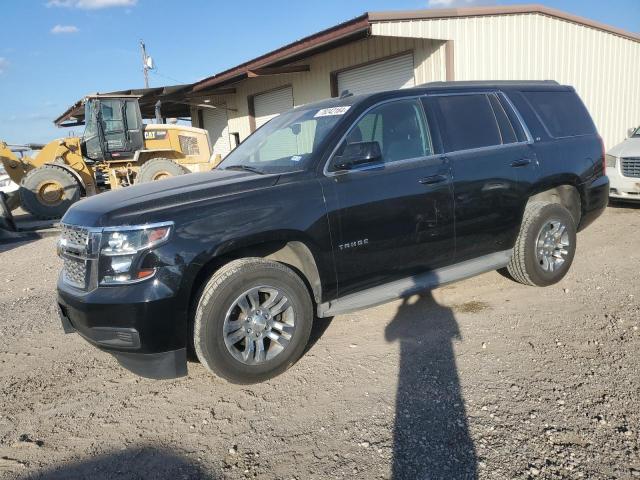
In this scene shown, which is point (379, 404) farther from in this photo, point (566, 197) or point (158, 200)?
point (566, 197)

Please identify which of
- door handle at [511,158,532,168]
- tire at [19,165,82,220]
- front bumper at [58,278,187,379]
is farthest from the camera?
tire at [19,165,82,220]

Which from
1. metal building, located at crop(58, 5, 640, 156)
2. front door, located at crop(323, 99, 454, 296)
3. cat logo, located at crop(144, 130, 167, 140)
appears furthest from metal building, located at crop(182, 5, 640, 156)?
front door, located at crop(323, 99, 454, 296)

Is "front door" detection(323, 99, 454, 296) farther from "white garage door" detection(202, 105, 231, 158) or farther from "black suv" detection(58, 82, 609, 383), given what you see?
"white garage door" detection(202, 105, 231, 158)

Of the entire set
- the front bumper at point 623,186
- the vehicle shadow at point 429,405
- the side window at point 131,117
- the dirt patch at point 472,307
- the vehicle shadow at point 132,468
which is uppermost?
the side window at point 131,117

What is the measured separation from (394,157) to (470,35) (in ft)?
23.9

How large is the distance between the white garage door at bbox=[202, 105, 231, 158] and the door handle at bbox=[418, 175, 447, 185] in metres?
16.8

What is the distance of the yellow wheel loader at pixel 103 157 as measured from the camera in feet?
37.6

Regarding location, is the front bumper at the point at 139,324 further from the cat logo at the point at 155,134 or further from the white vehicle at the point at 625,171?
the cat logo at the point at 155,134

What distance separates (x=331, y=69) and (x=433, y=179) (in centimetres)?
980

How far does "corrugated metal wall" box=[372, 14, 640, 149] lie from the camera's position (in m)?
9.55

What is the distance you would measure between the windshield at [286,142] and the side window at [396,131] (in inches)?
8.9

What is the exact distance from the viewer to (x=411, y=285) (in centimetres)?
390

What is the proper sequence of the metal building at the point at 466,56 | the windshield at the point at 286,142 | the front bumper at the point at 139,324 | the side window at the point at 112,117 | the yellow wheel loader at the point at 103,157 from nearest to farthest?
the front bumper at the point at 139,324 < the windshield at the point at 286,142 < the metal building at the point at 466,56 < the yellow wheel loader at the point at 103,157 < the side window at the point at 112,117

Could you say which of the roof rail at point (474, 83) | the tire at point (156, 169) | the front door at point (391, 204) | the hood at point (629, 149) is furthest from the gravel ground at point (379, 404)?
the tire at point (156, 169)
